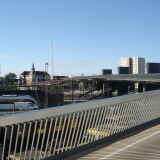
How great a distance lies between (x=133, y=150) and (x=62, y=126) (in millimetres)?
1909

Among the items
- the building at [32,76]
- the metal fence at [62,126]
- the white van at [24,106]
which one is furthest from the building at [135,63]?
the metal fence at [62,126]

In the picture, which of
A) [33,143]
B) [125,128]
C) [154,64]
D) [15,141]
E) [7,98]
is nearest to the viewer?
[15,141]

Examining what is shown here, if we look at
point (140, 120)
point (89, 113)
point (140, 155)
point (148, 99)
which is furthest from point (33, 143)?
point (148, 99)

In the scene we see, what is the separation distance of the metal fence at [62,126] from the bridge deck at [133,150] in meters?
0.46

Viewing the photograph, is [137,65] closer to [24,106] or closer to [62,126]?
[24,106]

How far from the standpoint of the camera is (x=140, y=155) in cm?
578

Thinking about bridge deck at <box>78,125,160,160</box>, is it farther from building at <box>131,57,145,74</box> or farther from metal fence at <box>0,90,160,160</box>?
building at <box>131,57,145,74</box>

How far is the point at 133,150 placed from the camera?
6.14 metres

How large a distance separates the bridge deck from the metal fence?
0.46 meters

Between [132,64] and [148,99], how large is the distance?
187952mm

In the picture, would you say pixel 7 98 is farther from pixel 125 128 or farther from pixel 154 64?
pixel 154 64

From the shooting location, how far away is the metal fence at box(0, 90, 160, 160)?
455cm

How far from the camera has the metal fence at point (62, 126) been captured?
4555 millimetres

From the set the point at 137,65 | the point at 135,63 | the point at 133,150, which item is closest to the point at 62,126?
the point at 133,150
